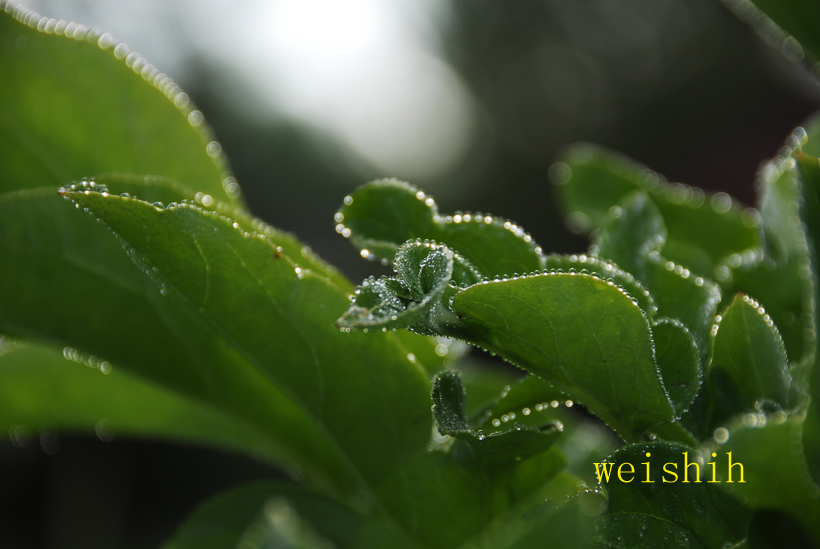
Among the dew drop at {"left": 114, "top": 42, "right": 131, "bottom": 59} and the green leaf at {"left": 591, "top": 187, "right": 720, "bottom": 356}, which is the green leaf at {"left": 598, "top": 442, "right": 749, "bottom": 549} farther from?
the dew drop at {"left": 114, "top": 42, "right": 131, "bottom": 59}

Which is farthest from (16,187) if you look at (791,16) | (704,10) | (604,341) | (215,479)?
(704,10)

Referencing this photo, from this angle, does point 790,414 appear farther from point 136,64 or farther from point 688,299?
point 136,64

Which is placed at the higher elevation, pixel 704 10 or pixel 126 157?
pixel 704 10

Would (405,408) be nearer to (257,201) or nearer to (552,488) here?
(552,488)

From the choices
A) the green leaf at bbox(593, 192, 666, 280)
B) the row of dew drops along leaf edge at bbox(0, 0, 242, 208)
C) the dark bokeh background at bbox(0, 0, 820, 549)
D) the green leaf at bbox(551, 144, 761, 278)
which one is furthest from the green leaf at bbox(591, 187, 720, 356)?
the dark bokeh background at bbox(0, 0, 820, 549)

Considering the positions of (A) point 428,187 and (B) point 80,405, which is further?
(A) point 428,187

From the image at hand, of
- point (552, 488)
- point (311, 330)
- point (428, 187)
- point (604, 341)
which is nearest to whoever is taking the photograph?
point (604, 341)

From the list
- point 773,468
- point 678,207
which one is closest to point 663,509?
point 773,468
